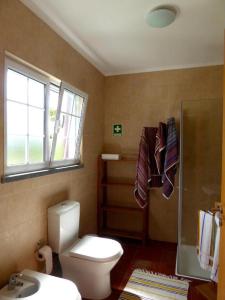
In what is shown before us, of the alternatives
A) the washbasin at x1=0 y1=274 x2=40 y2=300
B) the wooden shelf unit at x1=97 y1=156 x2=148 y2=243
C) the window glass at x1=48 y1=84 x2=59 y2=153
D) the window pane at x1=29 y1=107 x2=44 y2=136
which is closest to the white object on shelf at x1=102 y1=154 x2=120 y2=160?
the wooden shelf unit at x1=97 y1=156 x2=148 y2=243

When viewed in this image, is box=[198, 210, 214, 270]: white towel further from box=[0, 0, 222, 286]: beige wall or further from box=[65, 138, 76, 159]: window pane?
box=[65, 138, 76, 159]: window pane

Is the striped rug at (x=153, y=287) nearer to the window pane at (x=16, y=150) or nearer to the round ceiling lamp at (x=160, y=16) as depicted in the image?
the window pane at (x=16, y=150)

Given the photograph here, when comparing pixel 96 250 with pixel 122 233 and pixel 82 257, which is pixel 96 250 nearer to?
pixel 82 257

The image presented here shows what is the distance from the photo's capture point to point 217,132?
261 cm

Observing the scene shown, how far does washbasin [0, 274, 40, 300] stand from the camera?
1.39 meters

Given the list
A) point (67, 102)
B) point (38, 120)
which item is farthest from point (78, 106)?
point (38, 120)

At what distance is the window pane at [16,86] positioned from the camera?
1.63m

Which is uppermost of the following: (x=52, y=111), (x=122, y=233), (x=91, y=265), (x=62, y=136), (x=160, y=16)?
(x=160, y=16)

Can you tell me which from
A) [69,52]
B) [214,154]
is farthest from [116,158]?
[69,52]

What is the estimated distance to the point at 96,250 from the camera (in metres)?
1.92

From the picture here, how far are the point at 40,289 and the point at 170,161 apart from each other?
1775 millimetres

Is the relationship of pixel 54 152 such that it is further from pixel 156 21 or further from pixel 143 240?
pixel 143 240

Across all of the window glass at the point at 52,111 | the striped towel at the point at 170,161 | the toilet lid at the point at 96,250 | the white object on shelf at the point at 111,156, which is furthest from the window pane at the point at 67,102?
the toilet lid at the point at 96,250

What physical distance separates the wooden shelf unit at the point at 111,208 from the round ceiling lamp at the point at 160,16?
163 cm
